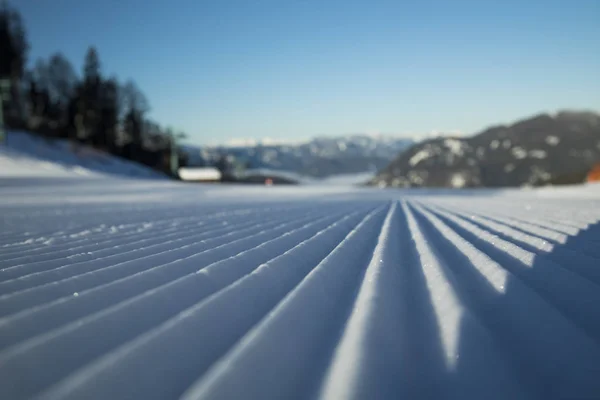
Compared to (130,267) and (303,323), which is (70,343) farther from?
(130,267)

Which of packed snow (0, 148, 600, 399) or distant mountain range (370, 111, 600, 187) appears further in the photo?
distant mountain range (370, 111, 600, 187)

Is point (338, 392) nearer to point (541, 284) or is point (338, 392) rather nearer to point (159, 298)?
point (159, 298)

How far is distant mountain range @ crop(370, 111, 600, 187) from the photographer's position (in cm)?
10825

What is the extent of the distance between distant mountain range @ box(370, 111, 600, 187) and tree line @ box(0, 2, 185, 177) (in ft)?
304

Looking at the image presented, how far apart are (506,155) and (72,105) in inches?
5176

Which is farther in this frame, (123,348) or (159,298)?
(159,298)

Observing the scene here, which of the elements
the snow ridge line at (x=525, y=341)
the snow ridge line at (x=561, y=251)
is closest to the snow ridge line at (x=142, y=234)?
the snow ridge line at (x=525, y=341)

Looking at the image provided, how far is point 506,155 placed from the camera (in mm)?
123812

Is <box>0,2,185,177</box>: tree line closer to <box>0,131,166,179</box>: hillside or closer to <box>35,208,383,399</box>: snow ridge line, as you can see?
<box>0,131,166,179</box>: hillside

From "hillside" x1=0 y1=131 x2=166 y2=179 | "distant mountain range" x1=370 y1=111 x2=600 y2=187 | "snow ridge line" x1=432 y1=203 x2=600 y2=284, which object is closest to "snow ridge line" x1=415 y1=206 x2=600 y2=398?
"snow ridge line" x1=432 y1=203 x2=600 y2=284

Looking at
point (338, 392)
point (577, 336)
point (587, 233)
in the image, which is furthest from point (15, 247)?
point (587, 233)

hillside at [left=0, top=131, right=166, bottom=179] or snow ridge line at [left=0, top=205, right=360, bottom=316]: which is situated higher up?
hillside at [left=0, top=131, right=166, bottom=179]

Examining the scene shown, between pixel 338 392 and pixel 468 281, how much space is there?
121 cm

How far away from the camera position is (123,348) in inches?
43.1
